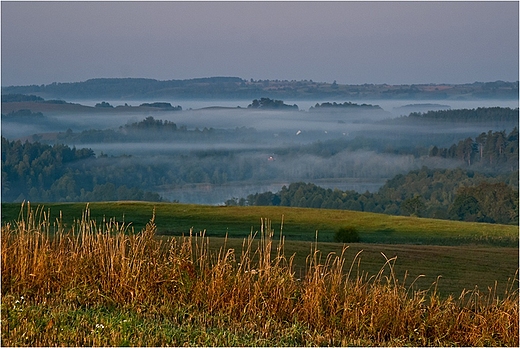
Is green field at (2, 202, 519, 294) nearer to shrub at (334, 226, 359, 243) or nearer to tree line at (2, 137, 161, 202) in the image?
shrub at (334, 226, 359, 243)

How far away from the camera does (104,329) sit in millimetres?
5578

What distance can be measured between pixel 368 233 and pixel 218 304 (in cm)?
1333

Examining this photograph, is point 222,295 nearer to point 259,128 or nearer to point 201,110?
point 201,110

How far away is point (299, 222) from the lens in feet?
68.8

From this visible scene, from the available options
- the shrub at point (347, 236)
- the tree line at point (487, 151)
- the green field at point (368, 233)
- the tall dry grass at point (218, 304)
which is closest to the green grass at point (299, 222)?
the green field at point (368, 233)

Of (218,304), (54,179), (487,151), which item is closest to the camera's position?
(218,304)

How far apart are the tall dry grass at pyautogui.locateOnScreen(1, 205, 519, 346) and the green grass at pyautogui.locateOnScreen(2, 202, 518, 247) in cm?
880

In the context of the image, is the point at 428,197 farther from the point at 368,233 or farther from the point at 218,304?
the point at 218,304

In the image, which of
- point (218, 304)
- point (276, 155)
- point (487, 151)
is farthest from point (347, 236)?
point (276, 155)

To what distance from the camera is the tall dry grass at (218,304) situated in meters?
5.95

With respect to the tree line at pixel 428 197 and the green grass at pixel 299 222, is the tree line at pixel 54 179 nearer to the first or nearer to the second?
the tree line at pixel 428 197

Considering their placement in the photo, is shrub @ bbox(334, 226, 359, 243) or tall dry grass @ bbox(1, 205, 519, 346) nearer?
tall dry grass @ bbox(1, 205, 519, 346)

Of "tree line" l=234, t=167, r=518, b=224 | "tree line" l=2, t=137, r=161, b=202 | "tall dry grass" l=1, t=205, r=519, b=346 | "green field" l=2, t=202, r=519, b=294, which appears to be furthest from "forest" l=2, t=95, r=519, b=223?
"tall dry grass" l=1, t=205, r=519, b=346

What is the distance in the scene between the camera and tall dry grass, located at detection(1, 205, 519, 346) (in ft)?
19.5
